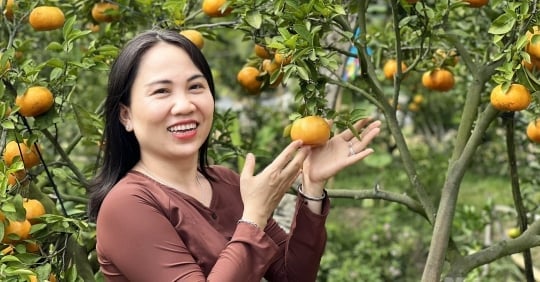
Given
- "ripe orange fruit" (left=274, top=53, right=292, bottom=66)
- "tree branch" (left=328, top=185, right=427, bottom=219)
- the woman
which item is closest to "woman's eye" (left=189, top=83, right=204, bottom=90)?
the woman

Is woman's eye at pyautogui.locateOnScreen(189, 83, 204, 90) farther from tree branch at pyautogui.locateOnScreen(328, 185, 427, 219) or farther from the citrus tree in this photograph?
tree branch at pyautogui.locateOnScreen(328, 185, 427, 219)

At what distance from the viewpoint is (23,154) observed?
2227 mm

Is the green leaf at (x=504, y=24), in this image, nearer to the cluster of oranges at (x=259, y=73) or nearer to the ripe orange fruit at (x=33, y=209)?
the cluster of oranges at (x=259, y=73)

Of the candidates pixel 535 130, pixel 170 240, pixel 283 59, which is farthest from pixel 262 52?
pixel 170 240

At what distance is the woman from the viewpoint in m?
1.61

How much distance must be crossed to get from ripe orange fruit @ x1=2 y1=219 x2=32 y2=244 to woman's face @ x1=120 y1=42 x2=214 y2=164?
1.44 feet

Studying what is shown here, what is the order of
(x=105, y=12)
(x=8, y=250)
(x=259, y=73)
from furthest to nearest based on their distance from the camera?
(x=105, y=12), (x=259, y=73), (x=8, y=250)

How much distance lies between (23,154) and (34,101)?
0.59ft

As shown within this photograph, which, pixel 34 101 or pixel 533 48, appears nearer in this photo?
pixel 533 48

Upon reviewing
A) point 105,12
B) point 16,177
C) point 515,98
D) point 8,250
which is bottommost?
point 8,250

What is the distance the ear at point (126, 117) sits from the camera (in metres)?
1.80

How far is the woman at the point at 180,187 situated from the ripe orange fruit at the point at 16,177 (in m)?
0.32

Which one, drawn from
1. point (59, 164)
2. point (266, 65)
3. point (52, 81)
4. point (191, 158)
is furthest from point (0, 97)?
point (266, 65)

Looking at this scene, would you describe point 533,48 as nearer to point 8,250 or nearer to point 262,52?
point 262,52
